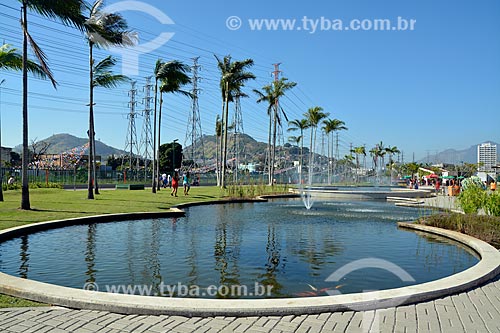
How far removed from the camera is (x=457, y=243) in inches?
503

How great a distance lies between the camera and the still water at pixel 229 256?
818 cm

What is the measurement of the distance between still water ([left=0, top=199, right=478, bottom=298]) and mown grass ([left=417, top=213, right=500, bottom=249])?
0.81 metres

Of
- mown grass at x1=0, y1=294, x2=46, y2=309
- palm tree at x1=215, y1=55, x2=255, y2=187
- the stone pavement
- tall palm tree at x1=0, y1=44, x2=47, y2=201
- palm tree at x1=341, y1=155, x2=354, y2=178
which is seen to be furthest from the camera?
palm tree at x1=341, y1=155, x2=354, y2=178

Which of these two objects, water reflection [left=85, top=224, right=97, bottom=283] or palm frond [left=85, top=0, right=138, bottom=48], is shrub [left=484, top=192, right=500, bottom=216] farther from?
palm frond [left=85, top=0, right=138, bottom=48]

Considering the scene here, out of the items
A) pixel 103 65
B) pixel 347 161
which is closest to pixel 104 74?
pixel 103 65

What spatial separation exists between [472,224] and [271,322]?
10238 mm

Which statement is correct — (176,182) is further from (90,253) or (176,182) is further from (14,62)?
(90,253)

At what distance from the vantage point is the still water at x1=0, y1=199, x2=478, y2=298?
8.18 meters

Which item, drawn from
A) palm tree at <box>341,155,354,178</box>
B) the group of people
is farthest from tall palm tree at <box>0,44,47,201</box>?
palm tree at <box>341,155,354,178</box>

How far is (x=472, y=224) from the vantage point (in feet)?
43.7

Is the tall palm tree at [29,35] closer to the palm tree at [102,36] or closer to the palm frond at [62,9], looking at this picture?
the palm frond at [62,9]

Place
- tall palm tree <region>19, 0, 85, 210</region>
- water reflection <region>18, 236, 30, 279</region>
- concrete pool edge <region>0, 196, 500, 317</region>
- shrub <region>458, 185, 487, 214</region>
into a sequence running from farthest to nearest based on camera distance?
tall palm tree <region>19, 0, 85, 210</region>, shrub <region>458, 185, 487, 214</region>, water reflection <region>18, 236, 30, 279</region>, concrete pool edge <region>0, 196, 500, 317</region>

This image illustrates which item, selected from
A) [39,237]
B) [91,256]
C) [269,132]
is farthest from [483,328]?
[269,132]

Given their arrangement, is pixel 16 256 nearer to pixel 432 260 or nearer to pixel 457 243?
pixel 432 260
